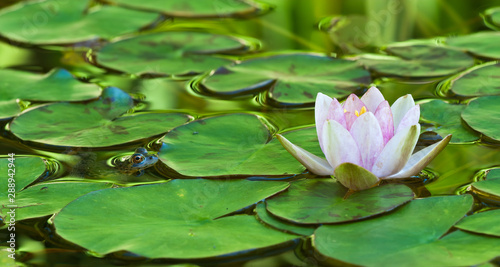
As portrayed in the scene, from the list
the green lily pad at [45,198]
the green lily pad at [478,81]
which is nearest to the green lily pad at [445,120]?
the green lily pad at [478,81]

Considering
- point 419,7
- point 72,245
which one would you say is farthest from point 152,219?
point 419,7

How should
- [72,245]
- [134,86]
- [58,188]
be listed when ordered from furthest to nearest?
[134,86] < [58,188] < [72,245]

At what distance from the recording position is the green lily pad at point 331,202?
1.59 metres

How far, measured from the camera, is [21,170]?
6.61 ft

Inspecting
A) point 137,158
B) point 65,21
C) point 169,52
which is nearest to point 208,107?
point 137,158

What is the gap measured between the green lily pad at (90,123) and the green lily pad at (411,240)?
1.01 metres

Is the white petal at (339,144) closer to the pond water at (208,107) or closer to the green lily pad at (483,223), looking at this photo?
the pond water at (208,107)

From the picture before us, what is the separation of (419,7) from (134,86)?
2.04m

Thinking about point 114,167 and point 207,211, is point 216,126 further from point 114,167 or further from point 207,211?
point 207,211

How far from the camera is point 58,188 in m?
1.89

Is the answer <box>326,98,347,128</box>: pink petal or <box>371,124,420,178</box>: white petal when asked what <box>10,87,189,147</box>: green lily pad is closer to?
<box>326,98,347,128</box>: pink petal

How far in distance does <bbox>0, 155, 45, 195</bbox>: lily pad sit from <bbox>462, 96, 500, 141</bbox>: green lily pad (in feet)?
5.29

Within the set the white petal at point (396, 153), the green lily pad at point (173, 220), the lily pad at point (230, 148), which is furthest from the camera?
the lily pad at point (230, 148)

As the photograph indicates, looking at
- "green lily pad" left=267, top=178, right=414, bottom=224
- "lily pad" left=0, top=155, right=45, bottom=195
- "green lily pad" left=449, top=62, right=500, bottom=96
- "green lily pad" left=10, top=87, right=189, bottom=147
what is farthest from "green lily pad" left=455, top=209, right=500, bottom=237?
"lily pad" left=0, top=155, right=45, bottom=195
